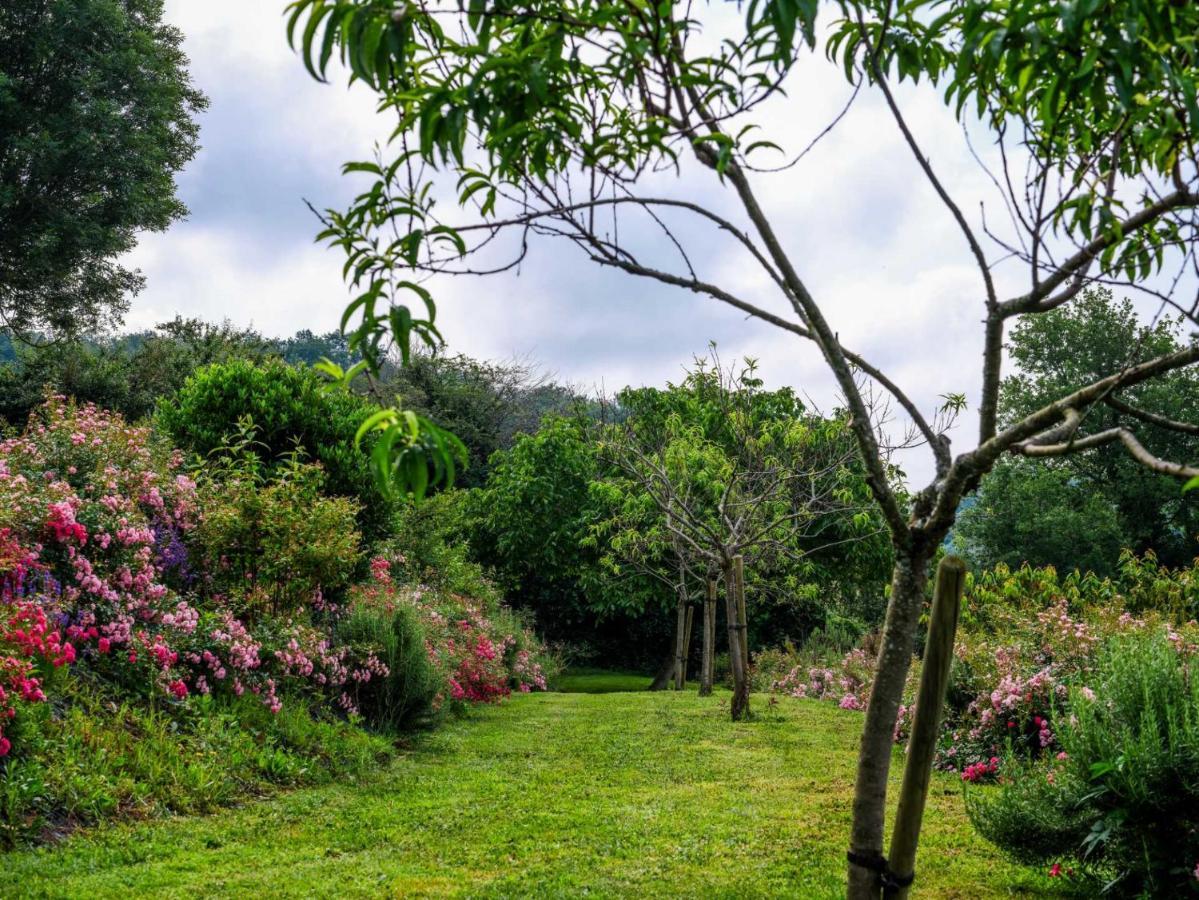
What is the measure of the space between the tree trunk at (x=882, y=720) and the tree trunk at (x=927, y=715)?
0.20ft

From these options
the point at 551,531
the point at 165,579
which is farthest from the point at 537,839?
the point at 551,531

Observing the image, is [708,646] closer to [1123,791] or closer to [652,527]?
[652,527]

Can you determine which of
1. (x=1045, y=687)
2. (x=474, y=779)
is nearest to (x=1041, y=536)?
(x=1045, y=687)

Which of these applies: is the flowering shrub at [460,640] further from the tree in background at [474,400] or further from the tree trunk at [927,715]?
the tree in background at [474,400]

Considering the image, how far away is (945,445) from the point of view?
10.8 ft

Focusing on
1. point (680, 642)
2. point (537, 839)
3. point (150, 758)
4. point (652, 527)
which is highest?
→ point (652, 527)

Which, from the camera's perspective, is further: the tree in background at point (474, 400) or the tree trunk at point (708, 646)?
the tree in background at point (474, 400)

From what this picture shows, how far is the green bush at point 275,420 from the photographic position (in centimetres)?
1177

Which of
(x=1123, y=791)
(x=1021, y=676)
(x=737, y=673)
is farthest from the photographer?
(x=737, y=673)

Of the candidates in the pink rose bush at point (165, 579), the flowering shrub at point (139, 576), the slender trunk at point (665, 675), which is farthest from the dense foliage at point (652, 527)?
the flowering shrub at point (139, 576)

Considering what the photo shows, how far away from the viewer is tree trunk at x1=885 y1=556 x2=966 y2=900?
3.14m

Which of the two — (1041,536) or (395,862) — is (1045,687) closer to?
(395,862)

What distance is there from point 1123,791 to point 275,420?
1038cm

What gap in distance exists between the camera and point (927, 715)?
10.4ft
